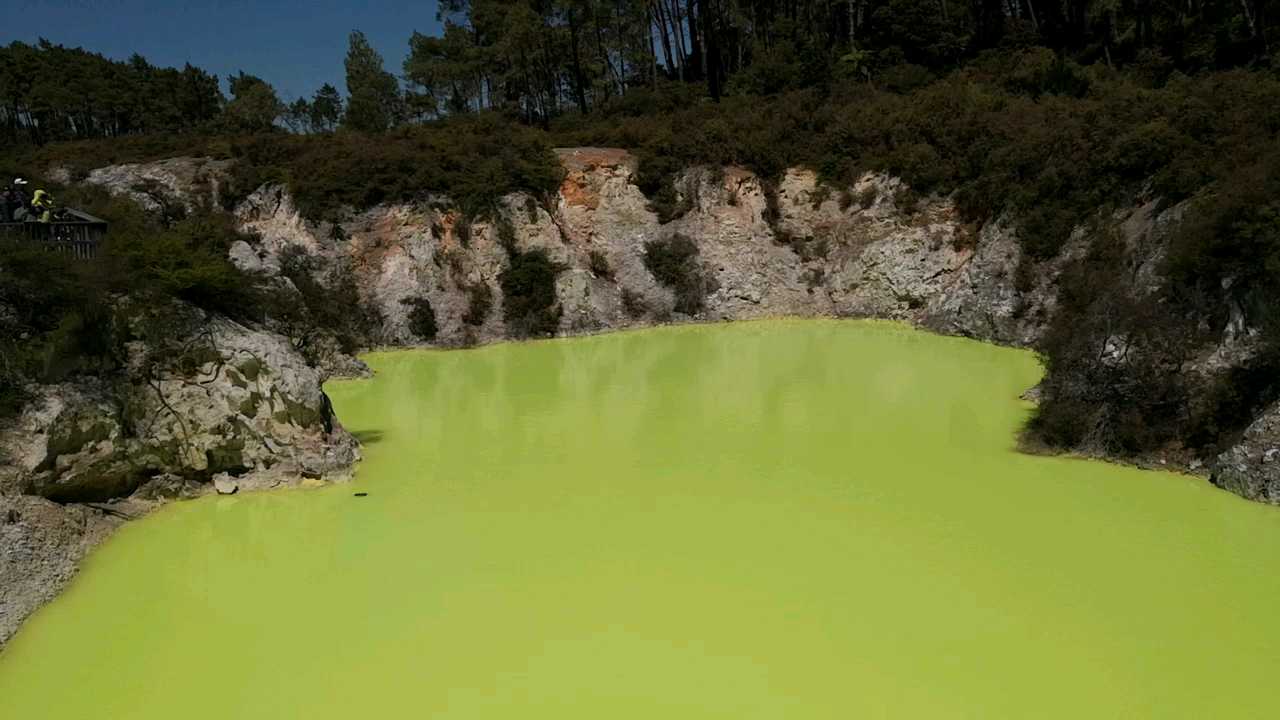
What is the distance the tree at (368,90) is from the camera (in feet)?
197

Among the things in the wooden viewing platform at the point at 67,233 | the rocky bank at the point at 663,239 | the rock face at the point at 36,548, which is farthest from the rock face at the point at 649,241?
the rock face at the point at 36,548

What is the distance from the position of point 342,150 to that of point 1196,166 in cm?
2979

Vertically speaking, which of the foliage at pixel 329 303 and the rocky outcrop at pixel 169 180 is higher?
the rocky outcrop at pixel 169 180

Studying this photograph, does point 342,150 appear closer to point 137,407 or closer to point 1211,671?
point 137,407

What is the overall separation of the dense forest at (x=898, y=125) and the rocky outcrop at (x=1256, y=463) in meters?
0.85

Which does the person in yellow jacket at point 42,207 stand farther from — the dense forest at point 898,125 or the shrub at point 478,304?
the shrub at point 478,304

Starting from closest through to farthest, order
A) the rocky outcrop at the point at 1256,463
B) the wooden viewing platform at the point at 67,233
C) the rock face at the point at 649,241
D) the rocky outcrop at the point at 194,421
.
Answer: the rocky outcrop at the point at 1256,463 → the rocky outcrop at the point at 194,421 → the wooden viewing platform at the point at 67,233 → the rock face at the point at 649,241

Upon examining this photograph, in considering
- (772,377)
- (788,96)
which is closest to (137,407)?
(772,377)

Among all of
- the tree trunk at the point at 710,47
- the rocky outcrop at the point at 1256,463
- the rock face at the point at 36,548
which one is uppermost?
the tree trunk at the point at 710,47

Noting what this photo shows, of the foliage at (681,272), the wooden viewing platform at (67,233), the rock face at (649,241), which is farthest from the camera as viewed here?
the foliage at (681,272)

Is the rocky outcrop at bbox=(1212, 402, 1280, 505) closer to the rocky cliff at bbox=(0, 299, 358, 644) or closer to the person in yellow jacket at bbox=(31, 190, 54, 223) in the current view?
the rocky cliff at bbox=(0, 299, 358, 644)

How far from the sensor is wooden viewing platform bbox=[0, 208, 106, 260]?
14430mm

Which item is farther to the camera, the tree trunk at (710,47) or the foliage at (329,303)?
the tree trunk at (710,47)

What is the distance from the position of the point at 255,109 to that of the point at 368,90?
303 inches
